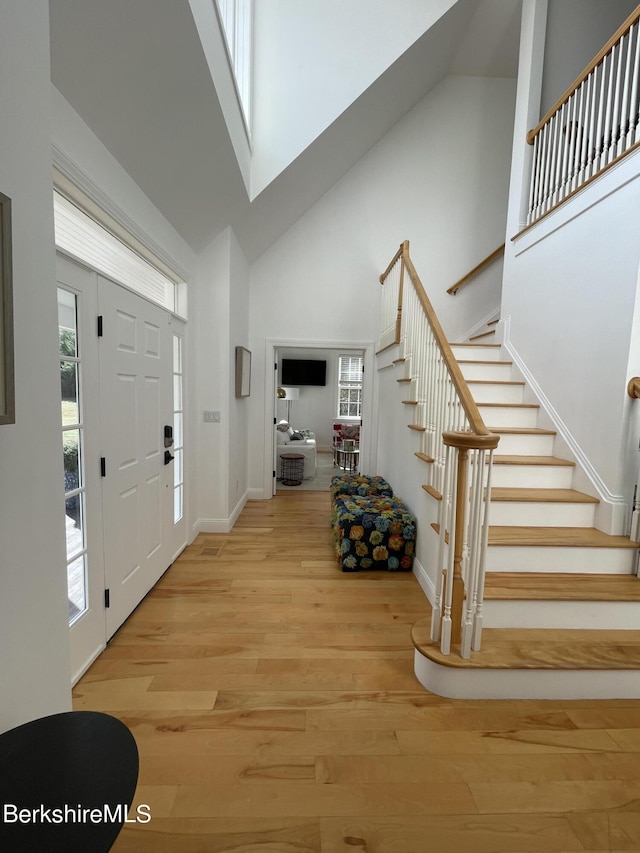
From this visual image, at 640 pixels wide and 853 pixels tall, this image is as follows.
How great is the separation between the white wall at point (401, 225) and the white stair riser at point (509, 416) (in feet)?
6.72

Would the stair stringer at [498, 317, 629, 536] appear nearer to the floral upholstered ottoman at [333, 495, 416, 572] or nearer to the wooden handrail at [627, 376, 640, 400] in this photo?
the wooden handrail at [627, 376, 640, 400]

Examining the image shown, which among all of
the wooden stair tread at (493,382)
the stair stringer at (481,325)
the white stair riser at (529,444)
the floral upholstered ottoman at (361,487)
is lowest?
the floral upholstered ottoman at (361,487)

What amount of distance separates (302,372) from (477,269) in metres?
5.42

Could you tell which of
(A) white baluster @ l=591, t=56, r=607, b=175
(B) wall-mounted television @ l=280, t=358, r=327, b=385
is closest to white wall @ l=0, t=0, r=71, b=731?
(A) white baluster @ l=591, t=56, r=607, b=175

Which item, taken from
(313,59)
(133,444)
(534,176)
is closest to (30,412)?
(133,444)

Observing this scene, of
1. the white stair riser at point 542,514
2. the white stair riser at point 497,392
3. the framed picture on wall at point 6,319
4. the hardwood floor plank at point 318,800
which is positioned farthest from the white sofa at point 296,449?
the framed picture on wall at point 6,319

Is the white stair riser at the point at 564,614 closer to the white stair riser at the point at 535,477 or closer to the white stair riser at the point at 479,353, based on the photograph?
the white stair riser at the point at 535,477

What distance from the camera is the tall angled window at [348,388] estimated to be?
385 inches

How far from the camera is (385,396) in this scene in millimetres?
4539

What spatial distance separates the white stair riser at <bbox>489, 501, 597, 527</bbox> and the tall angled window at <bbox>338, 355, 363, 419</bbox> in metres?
7.35

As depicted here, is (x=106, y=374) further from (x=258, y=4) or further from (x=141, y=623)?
(x=258, y=4)

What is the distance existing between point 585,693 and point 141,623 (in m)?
2.38

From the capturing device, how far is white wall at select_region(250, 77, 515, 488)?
15.4 feet

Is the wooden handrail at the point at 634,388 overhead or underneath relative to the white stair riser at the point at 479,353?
underneath
